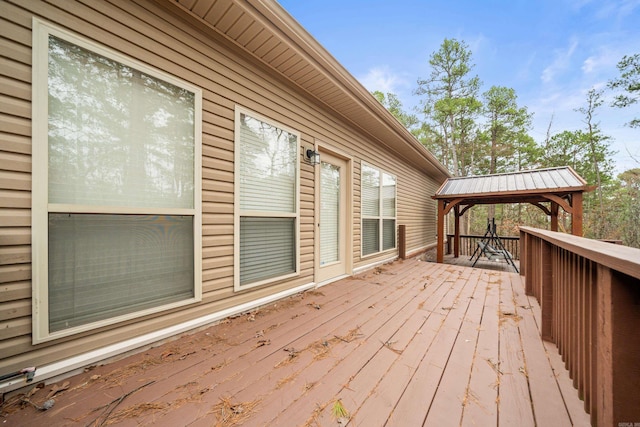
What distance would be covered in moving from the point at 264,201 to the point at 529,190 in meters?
6.00

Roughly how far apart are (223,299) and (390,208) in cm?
444

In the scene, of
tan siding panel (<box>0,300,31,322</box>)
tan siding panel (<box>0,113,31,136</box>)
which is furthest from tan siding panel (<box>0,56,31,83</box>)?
tan siding panel (<box>0,300,31,322</box>)

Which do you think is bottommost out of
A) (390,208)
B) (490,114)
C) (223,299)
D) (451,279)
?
(451,279)

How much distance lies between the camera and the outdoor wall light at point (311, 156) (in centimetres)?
328

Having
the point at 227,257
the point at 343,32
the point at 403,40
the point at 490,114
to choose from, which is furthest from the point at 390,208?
the point at 490,114

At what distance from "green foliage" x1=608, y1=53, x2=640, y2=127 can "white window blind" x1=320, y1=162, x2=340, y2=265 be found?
14.2 metres

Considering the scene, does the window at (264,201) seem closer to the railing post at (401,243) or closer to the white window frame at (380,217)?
Answer: the white window frame at (380,217)

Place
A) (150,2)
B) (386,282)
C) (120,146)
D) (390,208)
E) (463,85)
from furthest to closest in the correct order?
(463,85) < (390,208) < (386,282) < (150,2) < (120,146)

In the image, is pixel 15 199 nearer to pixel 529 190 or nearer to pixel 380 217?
pixel 380 217

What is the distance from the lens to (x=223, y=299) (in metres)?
2.31

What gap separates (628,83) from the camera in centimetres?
953

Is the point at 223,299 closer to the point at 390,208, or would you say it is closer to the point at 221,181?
the point at 221,181

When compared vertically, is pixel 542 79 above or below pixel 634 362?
above

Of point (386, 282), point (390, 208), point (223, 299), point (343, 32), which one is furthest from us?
point (343, 32)
